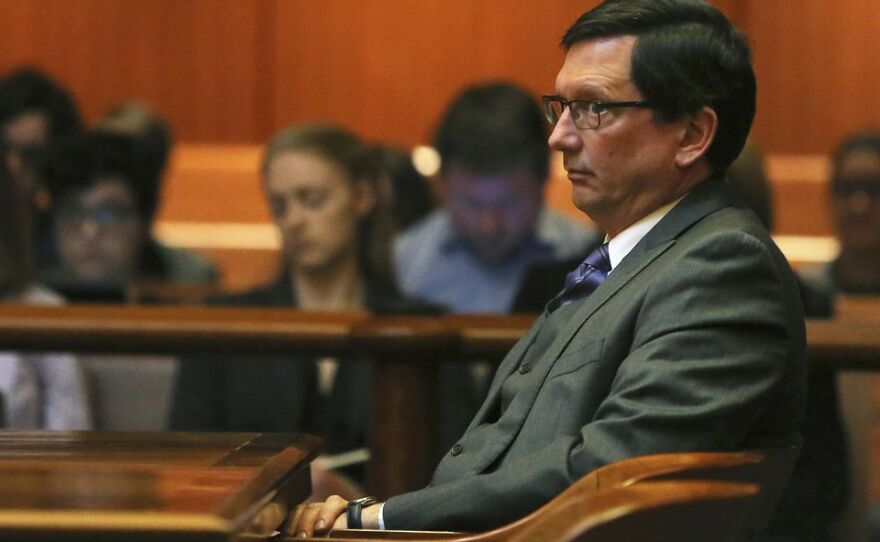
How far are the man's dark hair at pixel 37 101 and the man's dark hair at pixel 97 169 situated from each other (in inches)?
10.5

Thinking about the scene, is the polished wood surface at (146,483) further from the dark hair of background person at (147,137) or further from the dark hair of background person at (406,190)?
the dark hair of background person at (406,190)

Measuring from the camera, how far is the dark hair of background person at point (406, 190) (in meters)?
5.36

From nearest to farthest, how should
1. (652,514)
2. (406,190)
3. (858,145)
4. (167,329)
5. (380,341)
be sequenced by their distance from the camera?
(652,514) → (380,341) → (167,329) → (858,145) → (406,190)

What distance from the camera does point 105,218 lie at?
470 cm

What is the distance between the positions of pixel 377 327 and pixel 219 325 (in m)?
0.31

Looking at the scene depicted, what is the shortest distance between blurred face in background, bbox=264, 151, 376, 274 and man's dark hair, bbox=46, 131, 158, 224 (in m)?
0.81

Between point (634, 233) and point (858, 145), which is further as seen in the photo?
point (858, 145)

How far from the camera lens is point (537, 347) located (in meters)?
2.23

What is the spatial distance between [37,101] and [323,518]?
3.38 meters

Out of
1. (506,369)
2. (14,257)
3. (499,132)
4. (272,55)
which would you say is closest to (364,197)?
(499,132)

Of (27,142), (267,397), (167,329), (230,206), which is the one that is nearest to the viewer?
(167,329)

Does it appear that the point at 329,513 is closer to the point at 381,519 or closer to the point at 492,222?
the point at 381,519

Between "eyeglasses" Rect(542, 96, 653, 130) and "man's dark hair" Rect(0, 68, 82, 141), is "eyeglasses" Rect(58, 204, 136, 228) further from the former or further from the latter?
"eyeglasses" Rect(542, 96, 653, 130)

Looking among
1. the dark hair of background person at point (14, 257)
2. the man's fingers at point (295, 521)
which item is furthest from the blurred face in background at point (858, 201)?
the man's fingers at point (295, 521)
